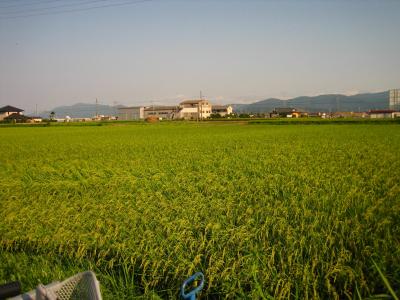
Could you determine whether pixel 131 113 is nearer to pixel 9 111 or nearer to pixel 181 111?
pixel 181 111

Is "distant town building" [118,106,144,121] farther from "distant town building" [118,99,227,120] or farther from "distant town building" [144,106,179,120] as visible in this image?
"distant town building" [144,106,179,120]

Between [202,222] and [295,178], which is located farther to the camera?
[295,178]

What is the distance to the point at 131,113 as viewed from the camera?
12756cm

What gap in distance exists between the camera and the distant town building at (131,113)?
12462 cm

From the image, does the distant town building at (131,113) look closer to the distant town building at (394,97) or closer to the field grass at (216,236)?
the distant town building at (394,97)

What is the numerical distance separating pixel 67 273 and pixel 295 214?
2.78 meters

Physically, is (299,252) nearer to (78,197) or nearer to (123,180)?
(78,197)

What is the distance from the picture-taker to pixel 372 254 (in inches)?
127

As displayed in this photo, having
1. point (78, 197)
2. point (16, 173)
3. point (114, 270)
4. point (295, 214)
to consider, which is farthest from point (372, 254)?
point (16, 173)

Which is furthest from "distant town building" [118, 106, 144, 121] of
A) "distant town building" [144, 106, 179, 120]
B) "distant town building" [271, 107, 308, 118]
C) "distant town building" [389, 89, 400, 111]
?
"distant town building" [389, 89, 400, 111]

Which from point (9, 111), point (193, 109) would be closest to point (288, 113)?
point (193, 109)

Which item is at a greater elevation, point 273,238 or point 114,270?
point 273,238

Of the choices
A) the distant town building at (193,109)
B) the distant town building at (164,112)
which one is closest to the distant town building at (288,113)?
the distant town building at (193,109)

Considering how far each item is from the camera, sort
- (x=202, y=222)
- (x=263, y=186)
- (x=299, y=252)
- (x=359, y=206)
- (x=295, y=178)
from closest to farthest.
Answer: (x=299, y=252), (x=202, y=222), (x=359, y=206), (x=263, y=186), (x=295, y=178)
